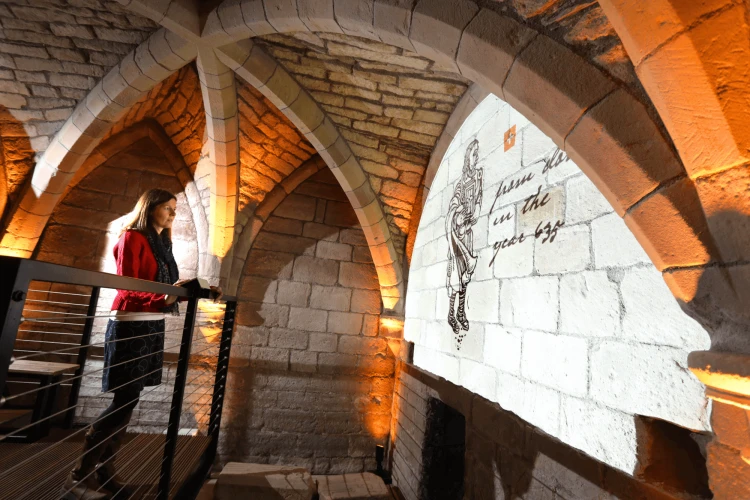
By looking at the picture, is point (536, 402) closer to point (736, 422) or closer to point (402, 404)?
point (736, 422)

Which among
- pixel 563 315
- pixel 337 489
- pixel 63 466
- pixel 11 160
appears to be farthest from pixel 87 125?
pixel 563 315

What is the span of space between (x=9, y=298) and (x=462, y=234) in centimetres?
246

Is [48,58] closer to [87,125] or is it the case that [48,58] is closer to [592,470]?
[87,125]

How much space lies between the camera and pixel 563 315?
1685mm

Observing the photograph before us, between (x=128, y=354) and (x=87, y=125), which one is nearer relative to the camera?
(x=128, y=354)

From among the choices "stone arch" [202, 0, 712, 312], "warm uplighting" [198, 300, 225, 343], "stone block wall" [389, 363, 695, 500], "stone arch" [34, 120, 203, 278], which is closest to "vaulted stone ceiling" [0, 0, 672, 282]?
"stone arch" [34, 120, 203, 278]

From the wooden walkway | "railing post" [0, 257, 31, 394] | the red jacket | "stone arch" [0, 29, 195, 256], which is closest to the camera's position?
"railing post" [0, 257, 31, 394]

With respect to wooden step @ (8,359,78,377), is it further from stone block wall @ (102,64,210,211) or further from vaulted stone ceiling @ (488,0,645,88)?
vaulted stone ceiling @ (488,0,645,88)

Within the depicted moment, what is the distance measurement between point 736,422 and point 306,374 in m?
4.01

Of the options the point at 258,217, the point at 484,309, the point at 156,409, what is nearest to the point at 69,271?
the point at 484,309

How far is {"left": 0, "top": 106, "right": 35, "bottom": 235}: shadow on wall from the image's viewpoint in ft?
12.2

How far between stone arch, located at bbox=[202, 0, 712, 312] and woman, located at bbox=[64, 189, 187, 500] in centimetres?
150

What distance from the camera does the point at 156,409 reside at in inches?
166

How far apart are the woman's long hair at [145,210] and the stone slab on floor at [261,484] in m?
2.06
